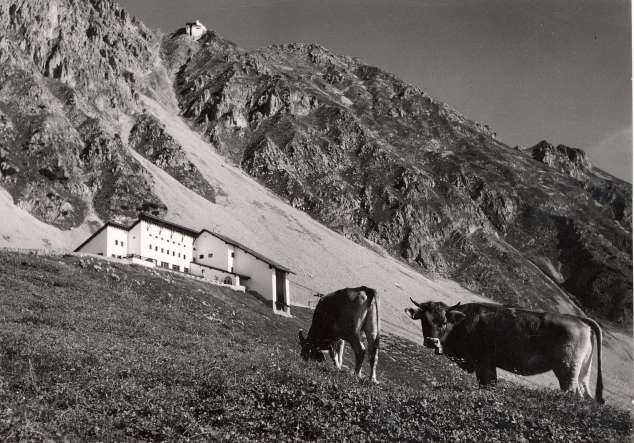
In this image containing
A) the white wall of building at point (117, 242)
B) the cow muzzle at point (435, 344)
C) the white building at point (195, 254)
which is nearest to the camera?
the cow muzzle at point (435, 344)

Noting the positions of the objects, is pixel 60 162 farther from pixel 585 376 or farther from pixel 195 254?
pixel 585 376

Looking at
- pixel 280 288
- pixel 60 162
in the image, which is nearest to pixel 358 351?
pixel 280 288

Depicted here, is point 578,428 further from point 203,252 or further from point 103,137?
point 103,137

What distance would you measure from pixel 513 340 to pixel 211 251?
276 feet

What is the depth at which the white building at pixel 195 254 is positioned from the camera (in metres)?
91.7

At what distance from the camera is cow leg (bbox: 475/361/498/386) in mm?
16967

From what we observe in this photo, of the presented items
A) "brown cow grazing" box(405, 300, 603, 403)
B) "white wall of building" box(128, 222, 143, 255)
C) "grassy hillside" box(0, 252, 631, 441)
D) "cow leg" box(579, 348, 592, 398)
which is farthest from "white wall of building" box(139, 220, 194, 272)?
"cow leg" box(579, 348, 592, 398)

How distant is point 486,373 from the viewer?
17125 millimetres

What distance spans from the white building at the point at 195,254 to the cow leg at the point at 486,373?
7187cm

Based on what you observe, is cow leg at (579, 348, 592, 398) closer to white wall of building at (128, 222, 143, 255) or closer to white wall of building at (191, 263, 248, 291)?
white wall of building at (191, 263, 248, 291)

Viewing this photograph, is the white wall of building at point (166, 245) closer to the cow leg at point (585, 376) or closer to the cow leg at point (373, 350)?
the cow leg at point (373, 350)

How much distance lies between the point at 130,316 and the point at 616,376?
141630 mm

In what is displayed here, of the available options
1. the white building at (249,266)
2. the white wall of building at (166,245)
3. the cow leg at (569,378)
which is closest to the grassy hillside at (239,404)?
the cow leg at (569,378)

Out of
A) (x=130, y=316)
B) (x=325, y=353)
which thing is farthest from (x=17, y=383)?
(x=130, y=316)
